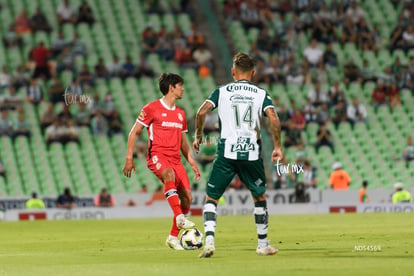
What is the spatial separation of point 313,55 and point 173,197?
26.2 metres

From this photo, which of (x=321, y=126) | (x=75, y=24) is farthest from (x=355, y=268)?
(x=75, y=24)

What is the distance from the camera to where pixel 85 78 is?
38031 mm

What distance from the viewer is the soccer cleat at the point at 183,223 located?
49.5ft

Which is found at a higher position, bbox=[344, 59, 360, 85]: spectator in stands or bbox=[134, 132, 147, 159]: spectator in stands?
bbox=[344, 59, 360, 85]: spectator in stands

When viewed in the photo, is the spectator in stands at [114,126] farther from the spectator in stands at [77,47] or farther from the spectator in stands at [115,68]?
the spectator in stands at [77,47]

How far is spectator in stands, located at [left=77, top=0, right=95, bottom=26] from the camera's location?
1620 inches

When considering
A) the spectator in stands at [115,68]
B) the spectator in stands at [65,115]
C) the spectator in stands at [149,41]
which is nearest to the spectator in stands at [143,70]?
the spectator in stands at [115,68]

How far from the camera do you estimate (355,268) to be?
1143 cm

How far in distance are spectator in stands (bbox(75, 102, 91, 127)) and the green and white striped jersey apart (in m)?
23.4

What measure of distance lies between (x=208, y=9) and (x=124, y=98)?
7585 mm

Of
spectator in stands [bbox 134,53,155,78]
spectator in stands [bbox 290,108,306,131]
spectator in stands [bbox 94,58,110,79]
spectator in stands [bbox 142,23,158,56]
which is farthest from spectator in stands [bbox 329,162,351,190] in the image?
spectator in stands [bbox 142,23,158,56]

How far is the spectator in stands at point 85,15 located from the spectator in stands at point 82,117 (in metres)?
5.69

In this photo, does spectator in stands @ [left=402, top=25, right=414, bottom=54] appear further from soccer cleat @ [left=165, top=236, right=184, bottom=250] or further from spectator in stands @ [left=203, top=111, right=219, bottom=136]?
soccer cleat @ [left=165, top=236, right=184, bottom=250]

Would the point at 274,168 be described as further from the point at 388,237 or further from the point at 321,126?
the point at 388,237
